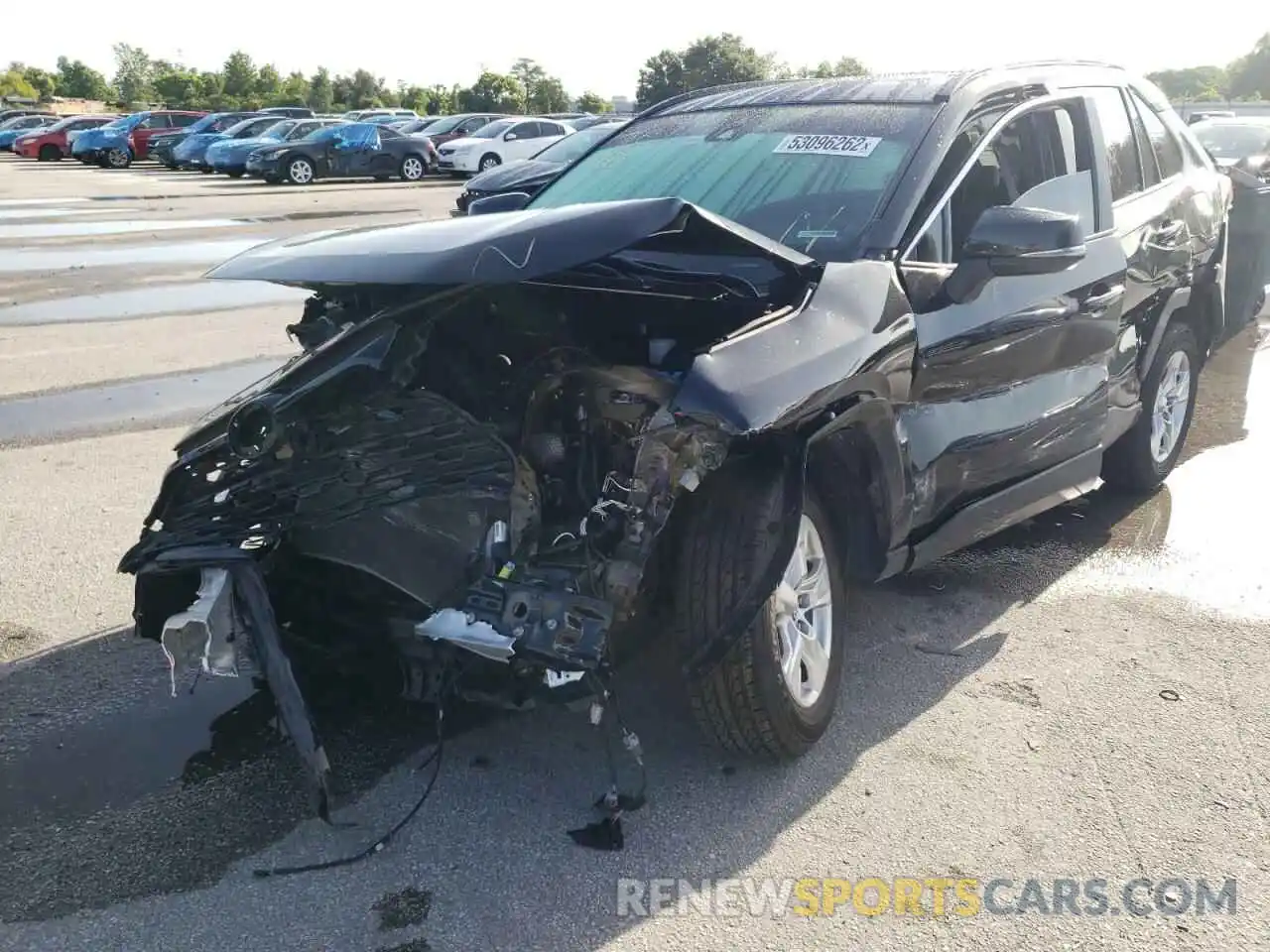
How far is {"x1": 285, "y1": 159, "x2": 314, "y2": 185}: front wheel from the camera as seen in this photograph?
28203 millimetres

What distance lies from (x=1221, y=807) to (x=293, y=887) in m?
2.52

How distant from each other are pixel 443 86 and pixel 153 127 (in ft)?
166

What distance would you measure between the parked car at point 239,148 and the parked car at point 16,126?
19.9 m

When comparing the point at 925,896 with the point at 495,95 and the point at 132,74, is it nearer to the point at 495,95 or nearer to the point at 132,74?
the point at 495,95

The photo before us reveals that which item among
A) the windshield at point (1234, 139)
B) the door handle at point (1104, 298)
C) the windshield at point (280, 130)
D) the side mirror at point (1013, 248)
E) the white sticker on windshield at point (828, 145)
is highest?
the white sticker on windshield at point (828, 145)

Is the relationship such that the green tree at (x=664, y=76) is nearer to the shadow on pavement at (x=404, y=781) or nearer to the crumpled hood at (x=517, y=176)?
the crumpled hood at (x=517, y=176)

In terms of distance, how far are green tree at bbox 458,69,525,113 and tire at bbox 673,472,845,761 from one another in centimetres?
5908

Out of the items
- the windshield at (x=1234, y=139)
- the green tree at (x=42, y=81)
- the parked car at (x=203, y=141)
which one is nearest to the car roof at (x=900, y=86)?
the windshield at (x=1234, y=139)

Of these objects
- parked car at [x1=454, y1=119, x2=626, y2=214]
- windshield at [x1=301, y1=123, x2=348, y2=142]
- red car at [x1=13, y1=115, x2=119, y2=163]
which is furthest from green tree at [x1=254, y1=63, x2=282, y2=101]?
parked car at [x1=454, y1=119, x2=626, y2=214]

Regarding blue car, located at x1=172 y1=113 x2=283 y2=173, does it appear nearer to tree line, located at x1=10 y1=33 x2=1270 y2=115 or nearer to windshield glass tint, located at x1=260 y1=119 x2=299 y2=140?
windshield glass tint, located at x1=260 y1=119 x2=299 y2=140

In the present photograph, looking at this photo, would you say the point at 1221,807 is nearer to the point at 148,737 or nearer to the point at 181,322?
the point at 148,737

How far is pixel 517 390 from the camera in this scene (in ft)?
10.9

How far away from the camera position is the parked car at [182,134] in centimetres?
3550

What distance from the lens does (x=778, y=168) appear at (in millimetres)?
4219
